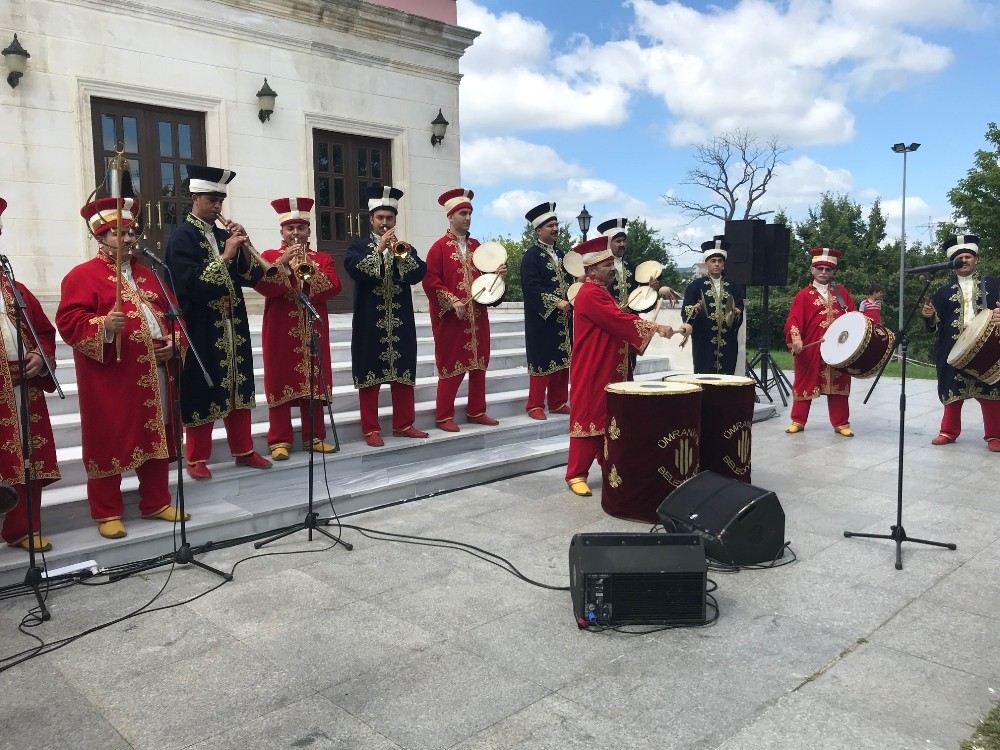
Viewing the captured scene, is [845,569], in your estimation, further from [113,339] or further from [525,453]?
[113,339]

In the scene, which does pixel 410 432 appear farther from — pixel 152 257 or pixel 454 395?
pixel 152 257

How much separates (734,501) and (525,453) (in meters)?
2.75

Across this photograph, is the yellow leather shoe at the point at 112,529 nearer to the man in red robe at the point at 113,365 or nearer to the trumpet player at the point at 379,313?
the man in red robe at the point at 113,365

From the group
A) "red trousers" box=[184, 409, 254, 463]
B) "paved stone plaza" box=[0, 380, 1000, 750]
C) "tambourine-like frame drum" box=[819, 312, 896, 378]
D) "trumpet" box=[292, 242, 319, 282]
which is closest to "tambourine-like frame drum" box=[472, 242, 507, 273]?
"trumpet" box=[292, 242, 319, 282]

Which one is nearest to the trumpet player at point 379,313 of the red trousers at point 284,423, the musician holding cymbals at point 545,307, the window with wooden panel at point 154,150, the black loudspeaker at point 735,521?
the red trousers at point 284,423

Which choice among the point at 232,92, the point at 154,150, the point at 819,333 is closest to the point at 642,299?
the point at 819,333

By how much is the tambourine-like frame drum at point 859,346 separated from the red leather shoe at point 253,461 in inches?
198

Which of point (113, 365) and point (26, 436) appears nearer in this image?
point (26, 436)

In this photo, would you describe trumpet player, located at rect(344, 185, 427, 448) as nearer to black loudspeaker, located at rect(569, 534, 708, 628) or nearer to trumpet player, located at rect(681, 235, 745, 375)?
black loudspeaker, located at rect(569, 534, 708, 628)

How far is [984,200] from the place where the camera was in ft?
107

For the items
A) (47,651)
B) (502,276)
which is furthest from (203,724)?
(502,276)

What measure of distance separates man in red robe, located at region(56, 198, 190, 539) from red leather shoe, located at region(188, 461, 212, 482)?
→ 53cm

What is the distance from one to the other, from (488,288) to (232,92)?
17.3 feet

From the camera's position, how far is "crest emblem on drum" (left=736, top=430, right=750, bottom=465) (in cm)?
563
